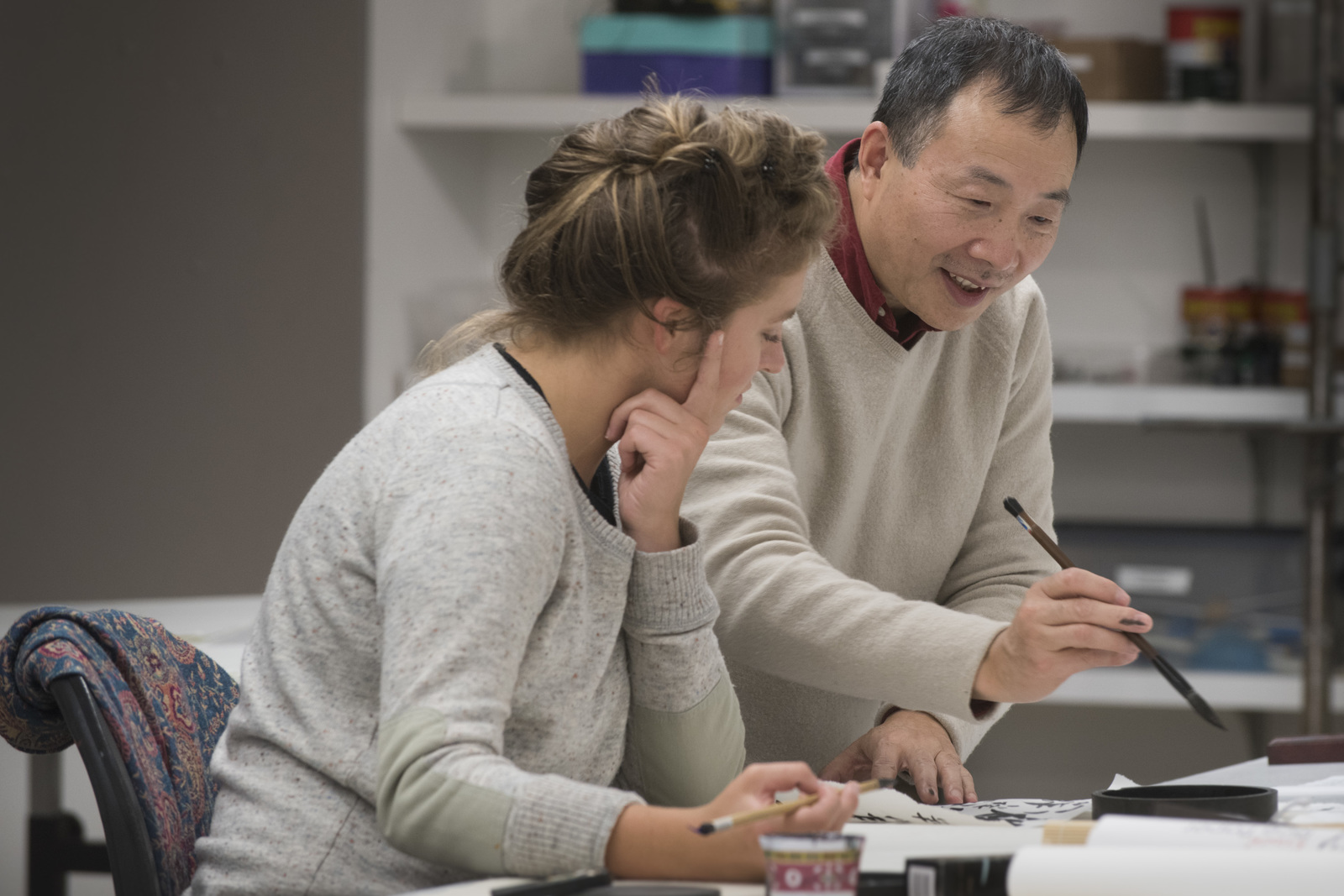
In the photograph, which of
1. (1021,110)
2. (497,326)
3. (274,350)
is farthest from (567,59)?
(497,326)

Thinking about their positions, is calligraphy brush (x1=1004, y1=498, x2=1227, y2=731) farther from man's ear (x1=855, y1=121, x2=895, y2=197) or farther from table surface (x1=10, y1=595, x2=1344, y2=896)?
man's ear (x1=855, y1=121, x2=895, y2=197)

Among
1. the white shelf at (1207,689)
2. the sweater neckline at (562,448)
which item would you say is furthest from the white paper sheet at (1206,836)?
the white shelf at (1207,689)

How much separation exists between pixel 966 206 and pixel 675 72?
1599 millimetres

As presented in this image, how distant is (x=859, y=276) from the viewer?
4.50 feet

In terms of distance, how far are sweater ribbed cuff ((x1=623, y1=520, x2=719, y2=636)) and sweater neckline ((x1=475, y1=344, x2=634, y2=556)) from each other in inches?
1.2

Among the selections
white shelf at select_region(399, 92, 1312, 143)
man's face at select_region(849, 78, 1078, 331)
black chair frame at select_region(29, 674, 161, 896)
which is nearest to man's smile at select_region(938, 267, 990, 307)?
man's face at select_region(849, 78, 1078, 331)

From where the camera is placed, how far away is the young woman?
0.77 meters

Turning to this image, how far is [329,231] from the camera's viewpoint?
2.72 m

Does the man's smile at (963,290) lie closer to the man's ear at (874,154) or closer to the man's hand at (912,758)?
the man's ear at (874,154)

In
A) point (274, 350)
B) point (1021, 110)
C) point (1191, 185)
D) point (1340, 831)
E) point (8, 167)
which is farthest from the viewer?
point (1191, 185)

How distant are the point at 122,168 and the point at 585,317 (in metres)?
1.92

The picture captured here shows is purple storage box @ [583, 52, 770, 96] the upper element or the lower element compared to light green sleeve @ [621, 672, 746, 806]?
upper

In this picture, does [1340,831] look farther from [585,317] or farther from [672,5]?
[672,5]

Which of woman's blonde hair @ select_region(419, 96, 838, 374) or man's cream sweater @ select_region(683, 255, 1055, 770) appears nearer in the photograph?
woman's blonde hair @ select_region(419, 96, 838, 374)
